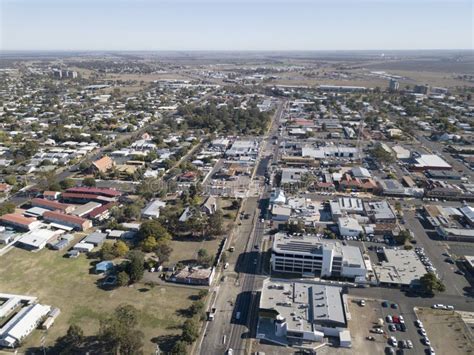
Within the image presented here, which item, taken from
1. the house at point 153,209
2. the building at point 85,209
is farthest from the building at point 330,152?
the building at point 85,209

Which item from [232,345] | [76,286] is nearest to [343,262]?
[232,345]

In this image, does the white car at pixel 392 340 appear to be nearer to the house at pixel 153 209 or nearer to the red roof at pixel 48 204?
the house at pixel 153 209

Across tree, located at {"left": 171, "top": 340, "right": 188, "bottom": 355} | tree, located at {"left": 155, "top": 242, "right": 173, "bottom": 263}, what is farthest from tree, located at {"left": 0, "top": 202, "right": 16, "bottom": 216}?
tree, located at {"left": 171, "top": 340, "right": 188, "bottom": 355}

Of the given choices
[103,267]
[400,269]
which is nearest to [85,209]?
[103,267]

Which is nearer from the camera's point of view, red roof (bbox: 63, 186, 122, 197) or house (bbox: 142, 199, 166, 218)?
house (bbox: 142, 199, 166, 218)

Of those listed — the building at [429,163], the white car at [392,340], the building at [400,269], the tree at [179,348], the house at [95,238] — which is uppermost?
the building at [429,163]

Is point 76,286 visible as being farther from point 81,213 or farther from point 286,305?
point 286,305

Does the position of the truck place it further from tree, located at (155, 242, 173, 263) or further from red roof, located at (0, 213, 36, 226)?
red roof, located at (0, 213, 36, 226)
